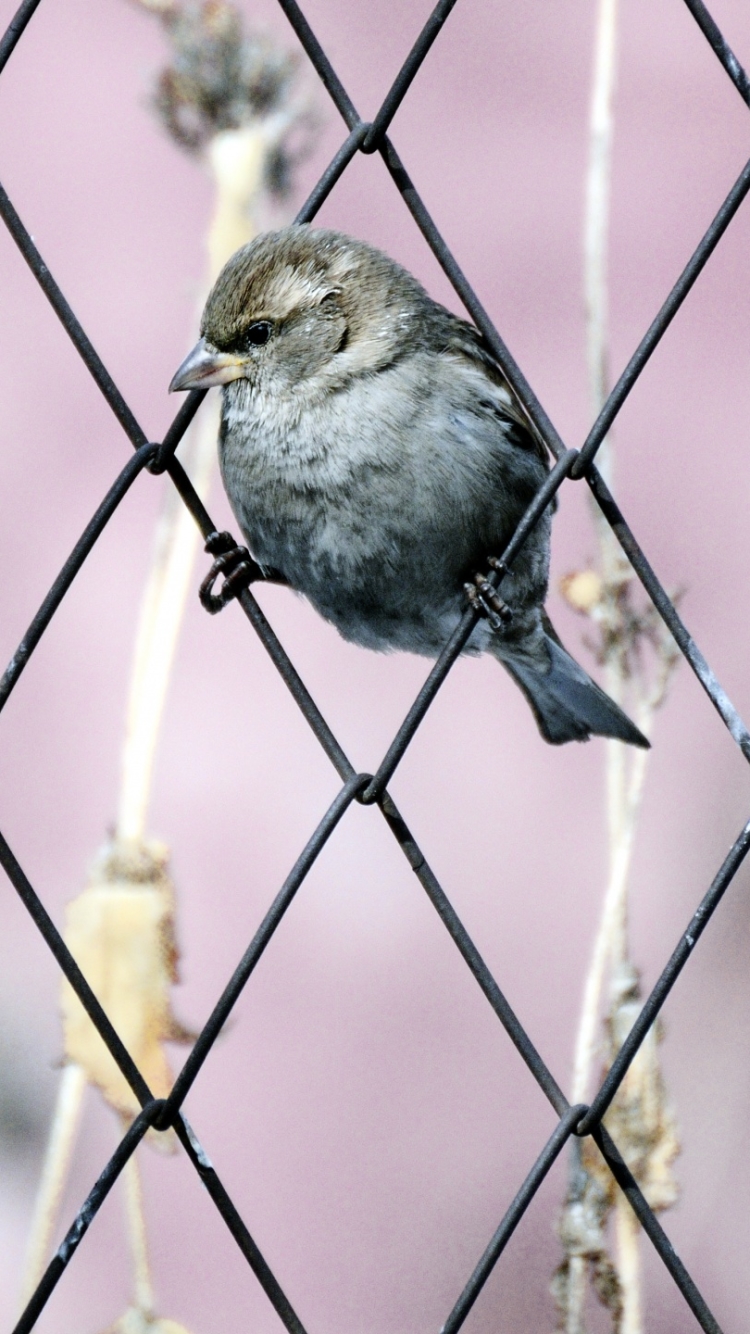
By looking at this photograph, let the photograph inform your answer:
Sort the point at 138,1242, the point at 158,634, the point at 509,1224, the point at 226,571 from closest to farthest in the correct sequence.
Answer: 1. the point at 509,1224
2. the point at 138,1242
3. the point at 226,571
4. the point at 158,634

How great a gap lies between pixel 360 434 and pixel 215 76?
668 mm

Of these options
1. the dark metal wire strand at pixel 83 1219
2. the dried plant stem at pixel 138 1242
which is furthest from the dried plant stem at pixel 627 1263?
the dark metal wire strand at pixel 83 1219

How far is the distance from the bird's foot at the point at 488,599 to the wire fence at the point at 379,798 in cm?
16

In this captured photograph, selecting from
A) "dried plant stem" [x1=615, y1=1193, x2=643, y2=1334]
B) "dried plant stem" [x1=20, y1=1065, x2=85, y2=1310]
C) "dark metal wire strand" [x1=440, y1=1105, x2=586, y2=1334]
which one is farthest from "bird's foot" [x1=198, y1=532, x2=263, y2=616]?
"dried plant stem" [x1=615, y1=1193, x2=643, y2=1334]

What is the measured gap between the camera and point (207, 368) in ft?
5.73

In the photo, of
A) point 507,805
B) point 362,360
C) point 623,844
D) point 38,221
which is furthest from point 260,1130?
point 38,221

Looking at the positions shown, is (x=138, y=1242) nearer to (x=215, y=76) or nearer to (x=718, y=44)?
(x=718, y=44)

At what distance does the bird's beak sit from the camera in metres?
1.71

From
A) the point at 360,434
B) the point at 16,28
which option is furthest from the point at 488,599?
the point at 16,28

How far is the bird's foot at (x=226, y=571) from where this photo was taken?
65.1 inches

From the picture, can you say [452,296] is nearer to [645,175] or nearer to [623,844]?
[645,175]

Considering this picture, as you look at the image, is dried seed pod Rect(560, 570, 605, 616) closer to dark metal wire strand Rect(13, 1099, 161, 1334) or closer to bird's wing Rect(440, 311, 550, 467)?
bird's wing Rect(440, 311, 550, 467)

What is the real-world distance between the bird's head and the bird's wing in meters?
0.05

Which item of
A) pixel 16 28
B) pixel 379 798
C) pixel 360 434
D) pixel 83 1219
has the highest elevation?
pixel 360 434
